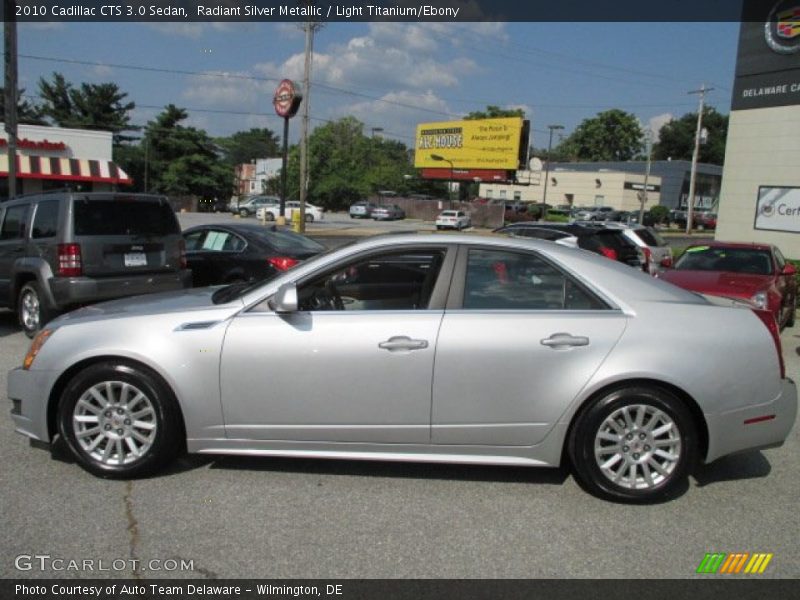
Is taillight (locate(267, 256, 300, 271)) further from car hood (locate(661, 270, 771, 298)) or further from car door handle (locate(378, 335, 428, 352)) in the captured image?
car door handle (locate(378, 335, 428, 352))

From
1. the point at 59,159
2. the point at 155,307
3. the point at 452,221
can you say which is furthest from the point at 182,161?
the point at 155,307

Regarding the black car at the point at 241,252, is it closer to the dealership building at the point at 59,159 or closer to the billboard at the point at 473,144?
the dealership building at the point at 59,159

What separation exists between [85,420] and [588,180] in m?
81.5

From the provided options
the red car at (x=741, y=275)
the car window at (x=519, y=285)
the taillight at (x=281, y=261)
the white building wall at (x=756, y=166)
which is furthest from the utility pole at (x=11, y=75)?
the white building wall at (x=756, y=166)

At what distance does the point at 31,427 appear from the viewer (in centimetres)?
411

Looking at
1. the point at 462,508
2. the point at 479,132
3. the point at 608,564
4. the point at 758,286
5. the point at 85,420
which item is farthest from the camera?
the point at 479,132

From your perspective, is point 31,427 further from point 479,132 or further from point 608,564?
point 479,132

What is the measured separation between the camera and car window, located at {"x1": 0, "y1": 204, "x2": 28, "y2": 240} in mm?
8344

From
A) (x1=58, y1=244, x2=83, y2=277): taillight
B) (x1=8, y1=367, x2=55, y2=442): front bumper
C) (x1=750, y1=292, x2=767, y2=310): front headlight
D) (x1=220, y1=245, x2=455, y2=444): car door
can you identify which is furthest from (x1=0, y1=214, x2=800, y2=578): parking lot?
(x1=750, y1=292, x2=767, y2=310): front headlight

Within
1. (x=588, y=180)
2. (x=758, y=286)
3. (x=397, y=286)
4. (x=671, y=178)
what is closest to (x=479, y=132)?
(x=588, y=180)

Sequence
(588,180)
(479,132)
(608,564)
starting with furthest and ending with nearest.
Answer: (588,180) → (479,132) → (608,564)

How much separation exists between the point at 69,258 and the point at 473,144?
60.4 meters

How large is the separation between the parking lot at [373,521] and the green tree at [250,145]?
439 ft

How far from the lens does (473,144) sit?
214 ft
